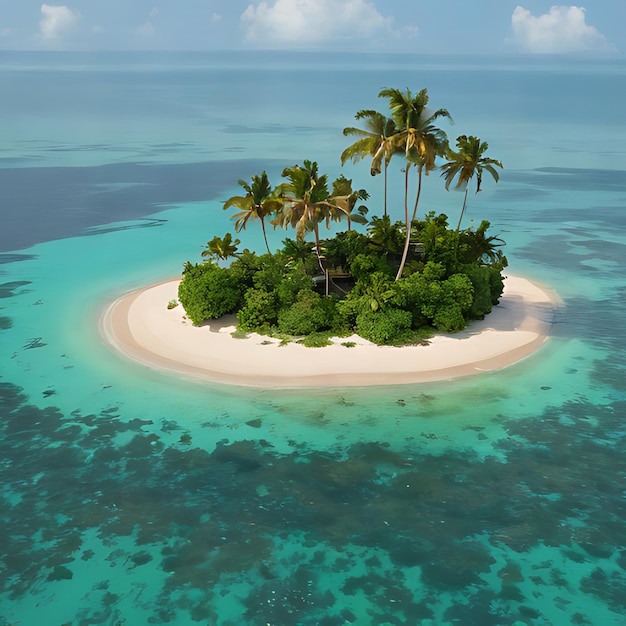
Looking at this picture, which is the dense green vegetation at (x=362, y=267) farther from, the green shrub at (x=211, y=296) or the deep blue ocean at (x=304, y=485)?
the deep blue ocean at (x=304, y=485)

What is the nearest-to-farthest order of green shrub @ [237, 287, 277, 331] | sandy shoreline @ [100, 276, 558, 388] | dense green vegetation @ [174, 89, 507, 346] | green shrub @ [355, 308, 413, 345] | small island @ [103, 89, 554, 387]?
sandy shoreline @ [100, 276, 558, 388]
small island @ [103, 89, 554, 387]
dense green vegetation @ [174, 89, 507, 346]
green shrub @ [355, 308, 413, 345]
green shrub @ [237, 287, 277, 331]

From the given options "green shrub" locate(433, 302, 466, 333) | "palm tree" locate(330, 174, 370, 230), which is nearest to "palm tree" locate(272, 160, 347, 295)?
"palm tree" locate(330, 174, 370, 230)

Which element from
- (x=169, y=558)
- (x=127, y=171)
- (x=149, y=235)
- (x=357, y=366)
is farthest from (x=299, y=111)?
(x=169, y=558)

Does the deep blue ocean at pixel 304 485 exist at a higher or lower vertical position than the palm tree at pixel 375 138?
lower

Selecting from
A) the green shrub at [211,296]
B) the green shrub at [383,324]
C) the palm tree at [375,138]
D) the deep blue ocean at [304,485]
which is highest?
the palm tree at [375,138]

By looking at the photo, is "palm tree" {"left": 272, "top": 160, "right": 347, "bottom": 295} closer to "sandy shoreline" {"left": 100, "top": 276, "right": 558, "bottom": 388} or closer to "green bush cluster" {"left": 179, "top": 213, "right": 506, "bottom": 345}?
"green bush cluster" {"left": 179, "top": 213, "right": 506, "bottom": 345}

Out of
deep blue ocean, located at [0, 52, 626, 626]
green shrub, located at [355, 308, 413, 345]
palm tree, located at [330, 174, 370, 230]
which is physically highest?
palm tree, located at [330, 174, 370, 230]

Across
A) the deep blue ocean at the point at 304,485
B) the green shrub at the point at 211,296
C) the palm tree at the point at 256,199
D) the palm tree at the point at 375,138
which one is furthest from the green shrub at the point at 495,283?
the green shrub at the point at 211,296
